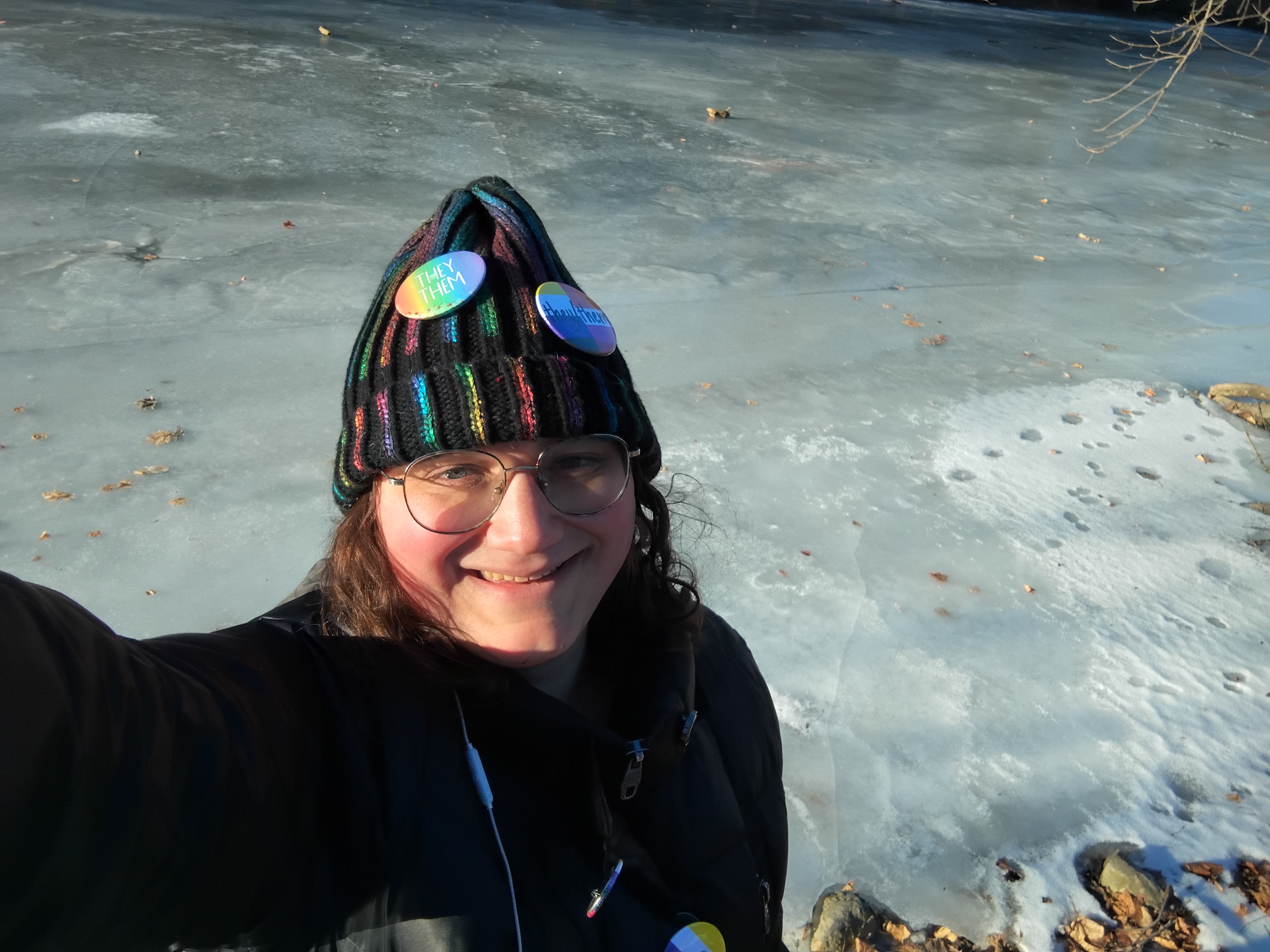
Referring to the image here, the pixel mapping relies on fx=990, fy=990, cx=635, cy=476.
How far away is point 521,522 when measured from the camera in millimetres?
1262

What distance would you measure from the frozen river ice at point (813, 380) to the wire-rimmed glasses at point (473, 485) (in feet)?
4.59

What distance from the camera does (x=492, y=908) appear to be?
42.5 inches

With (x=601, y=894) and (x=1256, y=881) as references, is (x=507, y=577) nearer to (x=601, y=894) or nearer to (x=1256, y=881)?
(x=601, y=894)

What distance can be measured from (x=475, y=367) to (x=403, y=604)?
0.33 metres

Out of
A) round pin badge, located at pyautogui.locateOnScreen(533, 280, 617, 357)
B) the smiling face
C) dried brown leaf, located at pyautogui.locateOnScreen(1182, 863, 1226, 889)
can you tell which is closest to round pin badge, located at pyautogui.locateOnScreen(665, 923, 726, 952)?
the smiling face

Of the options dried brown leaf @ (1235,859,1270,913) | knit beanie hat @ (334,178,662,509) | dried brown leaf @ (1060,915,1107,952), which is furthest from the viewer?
dried brown leaf @ (1235,859,1270,913)

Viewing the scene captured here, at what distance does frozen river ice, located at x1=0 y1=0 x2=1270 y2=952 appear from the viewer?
8.91 feet

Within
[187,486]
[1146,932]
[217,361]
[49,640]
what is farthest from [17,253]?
[1146,932]

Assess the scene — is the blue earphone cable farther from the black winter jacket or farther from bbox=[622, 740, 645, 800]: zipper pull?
bbox=[622, 740, 645, 800]: zipper pull

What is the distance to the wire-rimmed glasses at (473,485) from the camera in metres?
1.26

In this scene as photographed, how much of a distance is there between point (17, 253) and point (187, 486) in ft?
6.99

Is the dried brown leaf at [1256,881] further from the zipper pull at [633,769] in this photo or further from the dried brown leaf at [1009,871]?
the zipper pull at [633,769]

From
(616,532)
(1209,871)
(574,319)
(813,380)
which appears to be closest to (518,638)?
(616,532)

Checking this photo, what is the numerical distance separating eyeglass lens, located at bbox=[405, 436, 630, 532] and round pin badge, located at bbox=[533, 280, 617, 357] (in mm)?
130
